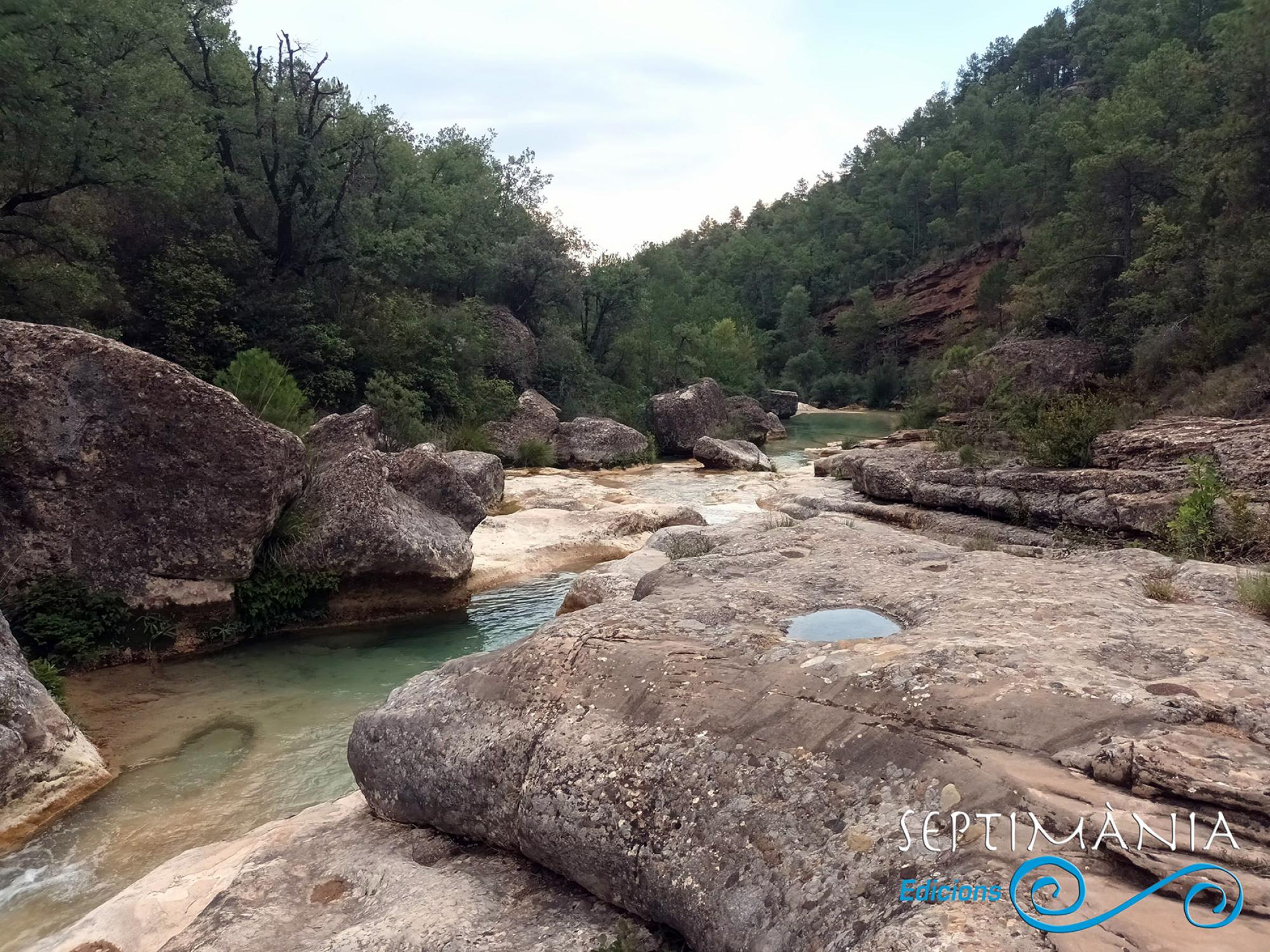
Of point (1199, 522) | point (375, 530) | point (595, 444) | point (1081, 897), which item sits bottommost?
point (1199, 522)

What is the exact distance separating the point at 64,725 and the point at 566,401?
2850 cm

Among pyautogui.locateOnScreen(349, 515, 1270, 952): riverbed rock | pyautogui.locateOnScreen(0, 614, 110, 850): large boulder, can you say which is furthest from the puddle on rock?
pyautogui.locateOnScreen(0, 614, 110, 850): large boulder

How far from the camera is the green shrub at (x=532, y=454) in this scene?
27.0 m

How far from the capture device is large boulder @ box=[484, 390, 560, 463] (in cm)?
2680

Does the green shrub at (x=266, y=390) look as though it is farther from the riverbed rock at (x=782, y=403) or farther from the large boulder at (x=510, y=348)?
the riverbed rock at (x=782, y=403)

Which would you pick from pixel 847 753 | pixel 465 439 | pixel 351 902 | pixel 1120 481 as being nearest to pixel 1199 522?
pixel 1120 481

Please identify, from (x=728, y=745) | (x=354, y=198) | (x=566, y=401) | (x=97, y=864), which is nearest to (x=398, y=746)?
(x=728, y=745)

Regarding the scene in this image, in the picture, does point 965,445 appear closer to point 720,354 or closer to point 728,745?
point 728,745

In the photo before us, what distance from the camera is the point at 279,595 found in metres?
10.3

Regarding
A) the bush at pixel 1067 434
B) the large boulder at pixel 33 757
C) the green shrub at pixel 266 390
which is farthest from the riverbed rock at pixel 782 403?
the large boulder at pixel 33 757

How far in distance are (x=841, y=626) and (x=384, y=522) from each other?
774cm

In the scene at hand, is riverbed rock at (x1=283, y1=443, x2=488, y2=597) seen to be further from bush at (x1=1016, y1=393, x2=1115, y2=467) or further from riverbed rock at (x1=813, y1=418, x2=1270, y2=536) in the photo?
bush at (x1=1016, y1=393, x2=1115, y2=467)

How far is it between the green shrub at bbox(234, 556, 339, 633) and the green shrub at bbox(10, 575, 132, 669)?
1363 mm

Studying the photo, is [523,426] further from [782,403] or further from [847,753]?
[782,403]
